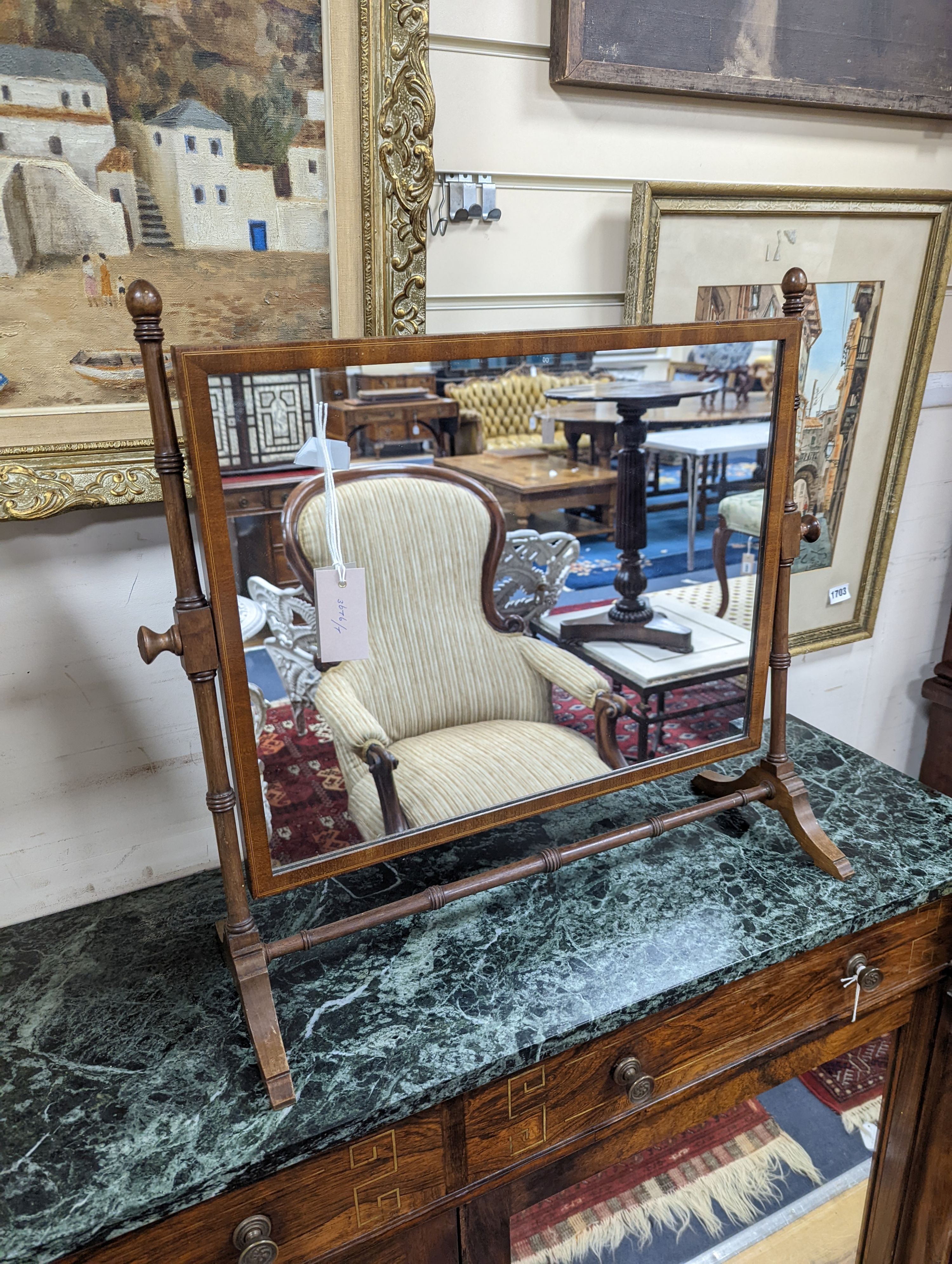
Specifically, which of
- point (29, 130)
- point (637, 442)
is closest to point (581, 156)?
point (637, 442)

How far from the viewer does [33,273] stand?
102 centimetres

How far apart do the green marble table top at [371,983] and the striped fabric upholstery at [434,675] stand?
203mm

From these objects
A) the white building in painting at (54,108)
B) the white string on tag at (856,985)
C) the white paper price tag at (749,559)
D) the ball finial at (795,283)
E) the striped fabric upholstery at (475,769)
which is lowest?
the white string on tag at (856,985)

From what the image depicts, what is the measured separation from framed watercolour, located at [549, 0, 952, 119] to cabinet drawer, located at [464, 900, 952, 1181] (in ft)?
4.33

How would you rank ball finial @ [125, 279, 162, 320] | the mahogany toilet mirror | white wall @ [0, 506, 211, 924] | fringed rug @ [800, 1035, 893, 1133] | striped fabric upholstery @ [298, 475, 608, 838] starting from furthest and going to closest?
fringed rug @ [800, 1035, 893, 1133] → white wall @ [0, 506, 211, 924] → striped fabric upholstery @ [298, 475, 608, 838] → the mahogany toilet mirror → ball finial @ [125, 279, 162, 320]

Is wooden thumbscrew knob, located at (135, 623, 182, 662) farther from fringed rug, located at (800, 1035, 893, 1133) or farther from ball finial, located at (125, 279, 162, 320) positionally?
fringed rug, located at (800, 1035, 893, 1133)

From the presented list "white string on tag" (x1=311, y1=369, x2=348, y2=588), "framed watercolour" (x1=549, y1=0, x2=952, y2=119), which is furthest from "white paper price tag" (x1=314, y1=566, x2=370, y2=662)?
"framed watercolour" (x1=549, y1=0, x2=952, y2=119)

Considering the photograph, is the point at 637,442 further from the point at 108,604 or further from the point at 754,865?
the point at 108,604

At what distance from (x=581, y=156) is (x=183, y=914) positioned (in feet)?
4.28

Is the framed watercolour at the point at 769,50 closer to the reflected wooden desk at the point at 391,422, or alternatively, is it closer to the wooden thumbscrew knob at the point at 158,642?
the reflected wooden desk at the point at 391,422

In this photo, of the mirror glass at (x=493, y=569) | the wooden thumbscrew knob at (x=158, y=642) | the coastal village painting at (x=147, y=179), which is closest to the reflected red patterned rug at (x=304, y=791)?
the mirror glass at (x=493, y=569)

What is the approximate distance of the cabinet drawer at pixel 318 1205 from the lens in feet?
2.87

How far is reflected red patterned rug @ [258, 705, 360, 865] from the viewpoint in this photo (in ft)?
3.31

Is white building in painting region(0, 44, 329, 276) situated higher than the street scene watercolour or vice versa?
white building in painting region(0, 44, 329, 276)
